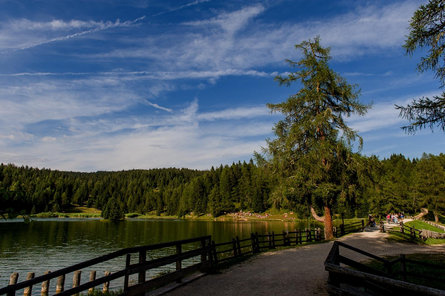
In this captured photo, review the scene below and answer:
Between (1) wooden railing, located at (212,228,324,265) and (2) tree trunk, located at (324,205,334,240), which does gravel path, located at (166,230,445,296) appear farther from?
(2) tree trunk, located at (324,205,334,240)

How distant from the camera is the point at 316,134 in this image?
85.9 feet

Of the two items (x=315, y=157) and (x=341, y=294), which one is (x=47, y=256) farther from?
(x=341, y=294)

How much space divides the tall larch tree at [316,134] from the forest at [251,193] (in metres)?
1.14

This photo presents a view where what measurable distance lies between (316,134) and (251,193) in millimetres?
99889

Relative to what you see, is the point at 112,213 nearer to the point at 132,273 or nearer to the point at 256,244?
the point at 256,244

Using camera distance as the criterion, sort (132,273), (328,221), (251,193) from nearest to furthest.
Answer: (132,273), (328,221), (251,193)

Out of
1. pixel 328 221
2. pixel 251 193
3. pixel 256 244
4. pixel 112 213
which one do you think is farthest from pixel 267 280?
pixel 251 193

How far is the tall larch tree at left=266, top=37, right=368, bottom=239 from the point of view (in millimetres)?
24000

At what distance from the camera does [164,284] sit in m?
10.2

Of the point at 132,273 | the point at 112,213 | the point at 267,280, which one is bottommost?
the point at 267,280

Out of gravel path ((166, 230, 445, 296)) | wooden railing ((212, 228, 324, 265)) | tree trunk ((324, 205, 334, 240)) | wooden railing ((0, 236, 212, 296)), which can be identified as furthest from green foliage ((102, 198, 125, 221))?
wooden railing ((0, 236, 212, 296))

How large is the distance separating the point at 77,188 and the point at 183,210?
100311mm

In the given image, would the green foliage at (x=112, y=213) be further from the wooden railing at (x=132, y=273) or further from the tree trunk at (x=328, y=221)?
the wooden railing at (x=132, y=273)

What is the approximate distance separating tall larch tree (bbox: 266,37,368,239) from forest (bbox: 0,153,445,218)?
1138 mm
